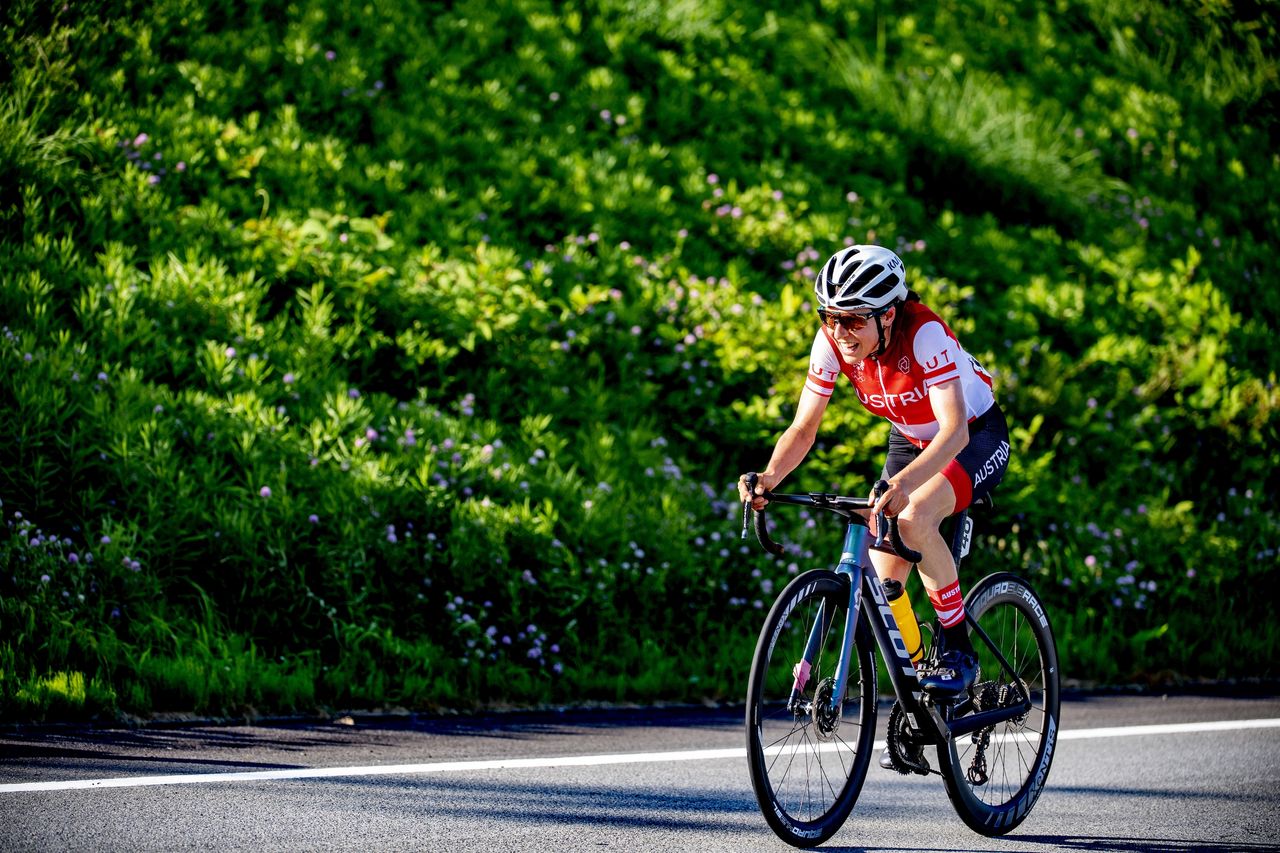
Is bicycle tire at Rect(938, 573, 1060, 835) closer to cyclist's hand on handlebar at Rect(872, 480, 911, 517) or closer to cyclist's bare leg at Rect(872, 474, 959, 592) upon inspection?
cyclist's bare leg at Rect(872, 474, 959, 592)

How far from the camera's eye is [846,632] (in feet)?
13.5

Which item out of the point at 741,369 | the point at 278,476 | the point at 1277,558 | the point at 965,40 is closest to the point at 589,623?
the point at 278,476

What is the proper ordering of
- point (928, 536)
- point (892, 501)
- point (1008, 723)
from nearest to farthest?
point (892, 501) → point (928, 536) → point (1008, 723)

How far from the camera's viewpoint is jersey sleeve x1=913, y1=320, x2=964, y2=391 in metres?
A: 4.22

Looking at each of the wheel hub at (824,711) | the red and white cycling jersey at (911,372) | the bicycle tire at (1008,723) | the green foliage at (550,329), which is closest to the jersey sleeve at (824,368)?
the red and white cycling jersey at (911,372)

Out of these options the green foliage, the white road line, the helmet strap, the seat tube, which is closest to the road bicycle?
the seat tube

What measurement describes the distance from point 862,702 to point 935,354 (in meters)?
1.21

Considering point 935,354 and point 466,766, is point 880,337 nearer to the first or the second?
point 935,354

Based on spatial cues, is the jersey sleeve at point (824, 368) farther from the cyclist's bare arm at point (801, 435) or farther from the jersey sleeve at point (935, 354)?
the jersey sleeve at point (935, 354)

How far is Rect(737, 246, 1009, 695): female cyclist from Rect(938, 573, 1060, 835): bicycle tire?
21 centimetres

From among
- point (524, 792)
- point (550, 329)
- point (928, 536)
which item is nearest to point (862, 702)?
point (928, 536)

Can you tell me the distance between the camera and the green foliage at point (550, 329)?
6453 millimetres

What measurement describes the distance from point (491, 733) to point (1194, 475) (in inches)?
248

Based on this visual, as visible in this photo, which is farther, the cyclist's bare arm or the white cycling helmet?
the cyclist's bare arm
